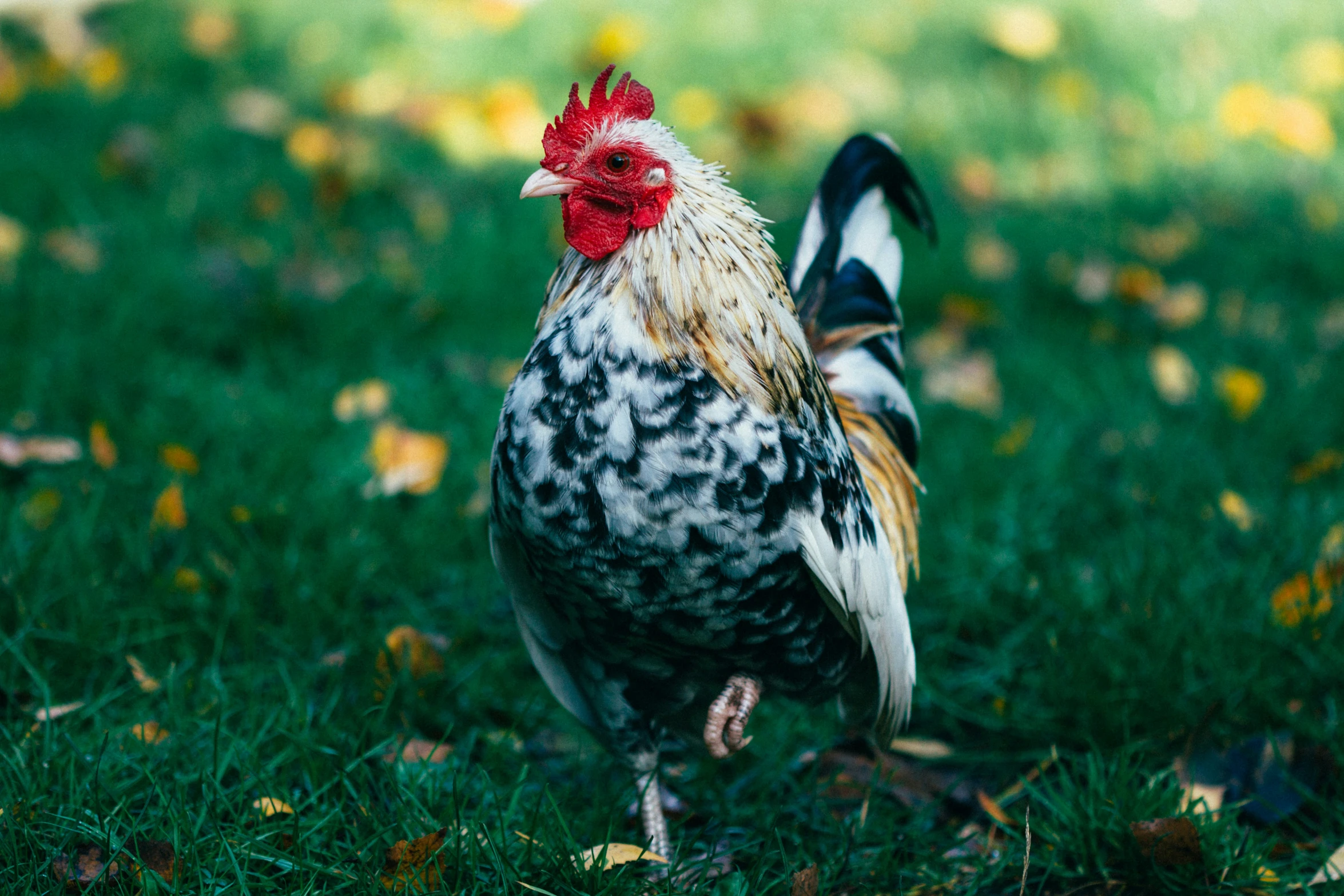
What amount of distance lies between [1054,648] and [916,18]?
5603 mm

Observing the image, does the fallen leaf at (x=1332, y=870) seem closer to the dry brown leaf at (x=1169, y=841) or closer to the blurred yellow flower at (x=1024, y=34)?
the dry brown leaf at (x=1169, y=841)

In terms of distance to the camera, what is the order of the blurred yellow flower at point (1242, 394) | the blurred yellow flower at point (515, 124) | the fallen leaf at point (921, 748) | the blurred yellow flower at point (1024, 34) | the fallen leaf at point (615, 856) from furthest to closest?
the blurred yellow flower at point (1024, 34) → the blurred yellow flower at point (515, 124) → the blurred yellow flower at point (1242, 394) → the fallen leaf at point (921, 748) → the fallen leaf at point (615, 856)

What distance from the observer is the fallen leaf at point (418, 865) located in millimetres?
1945

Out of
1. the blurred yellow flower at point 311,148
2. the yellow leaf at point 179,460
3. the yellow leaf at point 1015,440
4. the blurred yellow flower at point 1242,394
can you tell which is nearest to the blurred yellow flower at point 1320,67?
the blurred yellow flower at point 1242,394

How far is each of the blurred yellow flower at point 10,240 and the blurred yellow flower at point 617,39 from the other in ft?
9.75

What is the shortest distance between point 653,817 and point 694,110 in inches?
182

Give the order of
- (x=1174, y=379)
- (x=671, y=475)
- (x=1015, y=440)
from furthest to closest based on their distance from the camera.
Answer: (x=1174, y=379) → (x=1015, y=440) → (x=671, y=475)

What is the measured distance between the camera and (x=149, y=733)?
2324 mm

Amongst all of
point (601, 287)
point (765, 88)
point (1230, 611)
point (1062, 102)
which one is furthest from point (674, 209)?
point (1062, 102)

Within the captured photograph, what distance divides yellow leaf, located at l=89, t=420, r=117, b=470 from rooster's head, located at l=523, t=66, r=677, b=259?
1.90m

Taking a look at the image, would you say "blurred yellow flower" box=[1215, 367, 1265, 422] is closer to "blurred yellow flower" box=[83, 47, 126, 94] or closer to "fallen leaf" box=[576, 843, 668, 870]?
"fallen leaf" box=[576, 843, 668, 870]

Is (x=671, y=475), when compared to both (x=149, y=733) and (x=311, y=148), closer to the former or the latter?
(x=149, y=733)

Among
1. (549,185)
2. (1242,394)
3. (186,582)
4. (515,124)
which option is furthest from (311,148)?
(1242,394)

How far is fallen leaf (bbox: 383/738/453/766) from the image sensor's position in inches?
91.8
